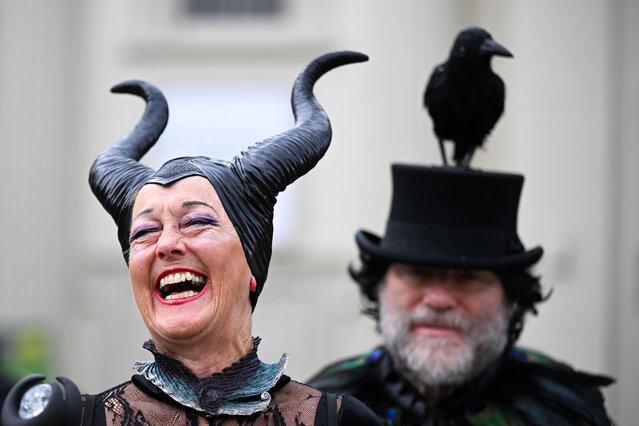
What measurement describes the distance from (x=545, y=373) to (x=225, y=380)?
5.77 ft

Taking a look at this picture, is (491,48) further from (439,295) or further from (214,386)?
(214,386)

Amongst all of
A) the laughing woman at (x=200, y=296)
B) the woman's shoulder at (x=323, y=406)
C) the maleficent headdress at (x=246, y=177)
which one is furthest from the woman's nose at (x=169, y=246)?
the woman's shoulder at (x=323, y=406)

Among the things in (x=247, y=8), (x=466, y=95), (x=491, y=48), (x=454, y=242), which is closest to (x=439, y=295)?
(x=454, y=242)

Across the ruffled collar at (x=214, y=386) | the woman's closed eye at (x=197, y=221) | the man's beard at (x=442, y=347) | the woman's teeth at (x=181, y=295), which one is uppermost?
the woman's closed eye at (x=197, y=221)

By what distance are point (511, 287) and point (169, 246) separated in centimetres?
179

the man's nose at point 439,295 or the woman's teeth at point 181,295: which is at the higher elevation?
the woman's teeth at point 181,295

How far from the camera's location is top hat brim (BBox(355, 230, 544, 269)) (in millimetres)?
3531

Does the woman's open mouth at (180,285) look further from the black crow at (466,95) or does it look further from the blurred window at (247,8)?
the blurred window at (247,8)

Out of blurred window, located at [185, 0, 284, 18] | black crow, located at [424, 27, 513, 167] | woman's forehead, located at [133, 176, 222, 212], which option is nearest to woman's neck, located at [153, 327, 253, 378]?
woman's forehead, located at [133, 176, 222, 212]

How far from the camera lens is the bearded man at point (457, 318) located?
3.58 metres

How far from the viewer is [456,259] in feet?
11.6

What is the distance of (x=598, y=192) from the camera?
7.74 metres

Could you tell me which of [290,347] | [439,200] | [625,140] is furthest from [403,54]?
[439,200]

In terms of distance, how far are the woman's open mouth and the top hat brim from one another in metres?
1.32
